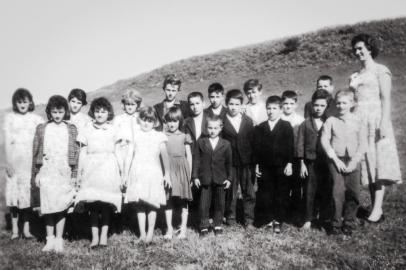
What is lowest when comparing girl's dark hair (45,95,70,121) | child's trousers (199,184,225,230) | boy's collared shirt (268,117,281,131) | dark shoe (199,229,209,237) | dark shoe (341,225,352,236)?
dark shoe (199,229,209,237)

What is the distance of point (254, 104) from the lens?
6133 millimetres

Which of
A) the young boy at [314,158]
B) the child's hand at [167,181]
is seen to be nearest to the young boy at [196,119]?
the child's hand at [167,181]

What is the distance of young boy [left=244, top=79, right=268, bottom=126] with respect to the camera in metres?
5.97

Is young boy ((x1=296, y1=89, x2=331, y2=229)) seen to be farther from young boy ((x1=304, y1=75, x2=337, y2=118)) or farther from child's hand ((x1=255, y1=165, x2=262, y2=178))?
child's hand ((x1=255, y1=165, x2=262, y2=178))

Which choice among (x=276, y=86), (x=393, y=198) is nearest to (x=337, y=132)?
(x=393, y=198)

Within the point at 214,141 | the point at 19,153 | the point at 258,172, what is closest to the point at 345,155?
the point at 258,172

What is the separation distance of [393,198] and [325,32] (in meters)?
28.0

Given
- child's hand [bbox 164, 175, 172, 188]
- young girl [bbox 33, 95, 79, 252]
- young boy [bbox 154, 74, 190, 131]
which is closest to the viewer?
young girl [bbox 33, 95, 79, 252]

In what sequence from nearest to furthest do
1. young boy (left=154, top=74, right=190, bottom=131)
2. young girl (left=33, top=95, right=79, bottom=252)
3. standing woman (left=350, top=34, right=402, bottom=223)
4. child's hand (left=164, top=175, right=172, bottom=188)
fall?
young girl (left=33, top=95, right=79, bottom=252)
child's hand (left=164, top=175, right=172, bottom=188)
standing woman (left=350, top=34, right=402, bottom=223)
young boy (left=154, top=74, right=190, bottom=131)

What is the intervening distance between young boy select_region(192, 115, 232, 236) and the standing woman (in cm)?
204

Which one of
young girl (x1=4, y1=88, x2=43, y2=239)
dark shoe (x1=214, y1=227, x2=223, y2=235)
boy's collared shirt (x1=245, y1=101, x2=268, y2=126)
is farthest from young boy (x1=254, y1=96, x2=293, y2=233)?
young girl (x1=4, y1=88, x2=43, y2=239)

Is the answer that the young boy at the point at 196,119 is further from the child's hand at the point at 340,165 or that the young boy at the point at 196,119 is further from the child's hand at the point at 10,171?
the child's hand at the point at 10,171

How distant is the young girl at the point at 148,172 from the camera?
5.16 metres

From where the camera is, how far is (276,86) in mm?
24125
